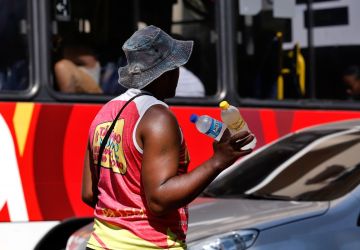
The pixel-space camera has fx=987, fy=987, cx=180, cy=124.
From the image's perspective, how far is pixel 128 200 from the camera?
3.42 m

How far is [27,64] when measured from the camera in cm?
736

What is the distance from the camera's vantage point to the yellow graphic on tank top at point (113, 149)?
3465mm

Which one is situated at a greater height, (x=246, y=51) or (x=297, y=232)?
(x=246, y=51)

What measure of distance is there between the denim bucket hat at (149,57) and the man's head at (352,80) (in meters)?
5.25

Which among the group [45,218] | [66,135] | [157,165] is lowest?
[45,218]

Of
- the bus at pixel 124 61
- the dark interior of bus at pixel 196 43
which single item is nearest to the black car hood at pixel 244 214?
the bus at pixel 124 61

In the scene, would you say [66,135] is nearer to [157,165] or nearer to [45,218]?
[45,218]

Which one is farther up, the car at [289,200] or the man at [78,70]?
the man at [78,70]

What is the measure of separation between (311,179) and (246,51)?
2.23 metres

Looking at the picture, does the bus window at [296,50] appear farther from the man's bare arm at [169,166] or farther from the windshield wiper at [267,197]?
the man's bare arm at [169,166]

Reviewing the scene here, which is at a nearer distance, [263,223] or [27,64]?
[263,223]

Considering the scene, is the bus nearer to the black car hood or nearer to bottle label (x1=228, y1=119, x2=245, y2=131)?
the black car hood

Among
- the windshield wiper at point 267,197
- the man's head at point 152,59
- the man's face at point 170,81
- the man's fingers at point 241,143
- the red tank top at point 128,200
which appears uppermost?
the man's head at point 152,59

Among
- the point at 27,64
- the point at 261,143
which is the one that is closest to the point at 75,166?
the point at 27,64
